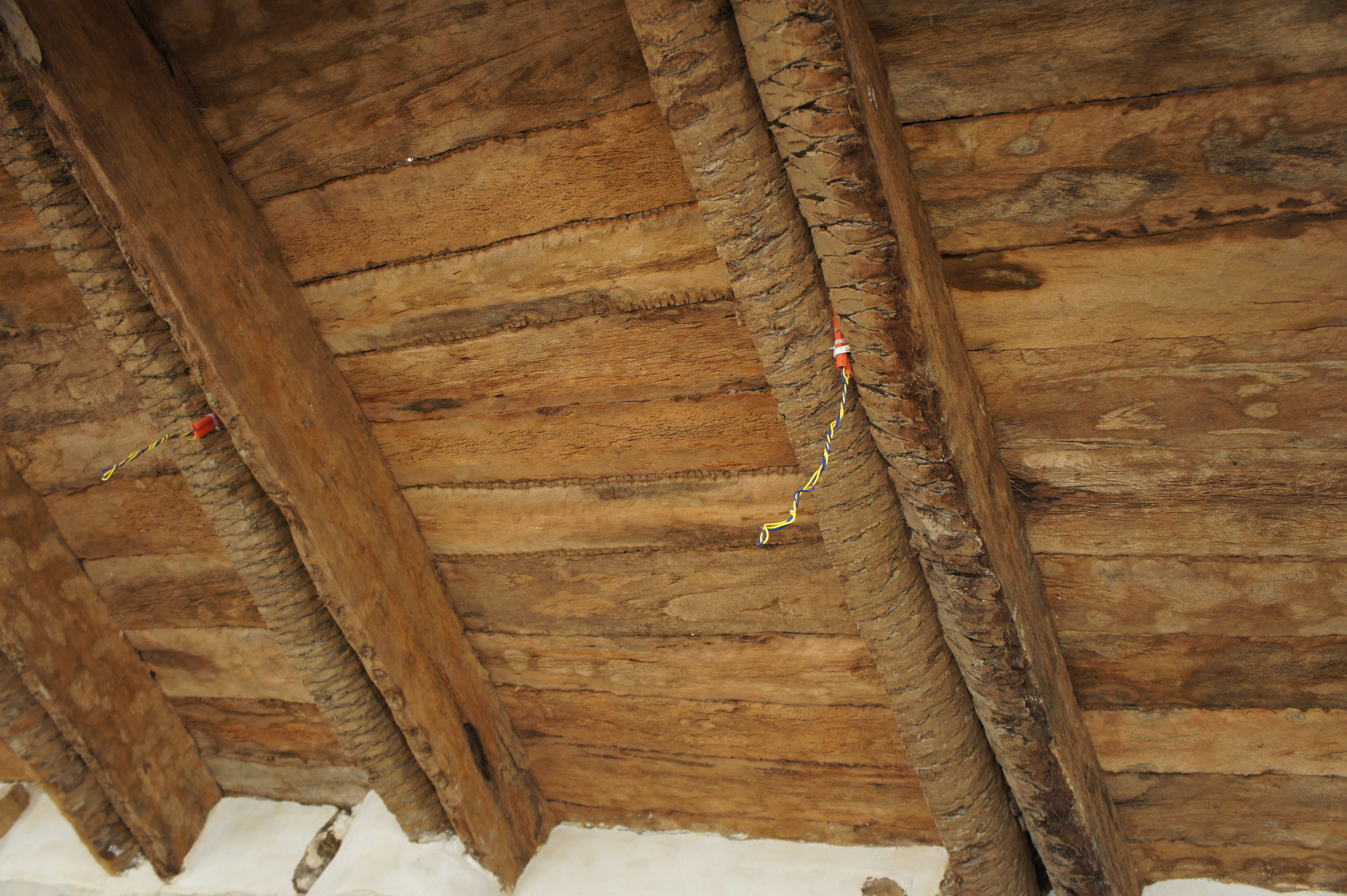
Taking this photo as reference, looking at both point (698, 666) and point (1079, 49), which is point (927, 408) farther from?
point (698, 666)

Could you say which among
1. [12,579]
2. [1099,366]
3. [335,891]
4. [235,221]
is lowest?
[335,891]

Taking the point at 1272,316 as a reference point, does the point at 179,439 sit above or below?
below

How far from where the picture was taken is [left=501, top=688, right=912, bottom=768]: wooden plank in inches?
71.2

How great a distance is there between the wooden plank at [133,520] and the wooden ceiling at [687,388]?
2 centimetres

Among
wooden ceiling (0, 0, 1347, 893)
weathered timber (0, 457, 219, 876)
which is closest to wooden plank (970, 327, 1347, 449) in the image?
wooden ceiling (0, 0, 1347, 893)

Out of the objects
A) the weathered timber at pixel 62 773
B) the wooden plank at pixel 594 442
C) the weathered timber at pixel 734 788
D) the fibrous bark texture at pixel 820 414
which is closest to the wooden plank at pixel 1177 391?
the fibrous bark texture at pixel 820 414

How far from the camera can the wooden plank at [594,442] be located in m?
1.50

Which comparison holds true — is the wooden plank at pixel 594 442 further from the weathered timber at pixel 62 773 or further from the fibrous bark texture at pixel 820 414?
the weathered timber at pixel 62 773

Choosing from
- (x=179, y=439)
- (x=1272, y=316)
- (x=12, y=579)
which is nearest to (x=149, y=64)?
(x=179, y=439)

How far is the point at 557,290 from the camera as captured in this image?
4.72 ft

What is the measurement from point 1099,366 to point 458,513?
1.25 metres

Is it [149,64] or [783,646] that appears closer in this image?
[149,64]

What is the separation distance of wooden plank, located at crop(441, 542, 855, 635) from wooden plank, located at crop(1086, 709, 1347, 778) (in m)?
0.54

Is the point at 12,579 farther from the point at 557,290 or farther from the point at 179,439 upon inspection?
the point at 557,290
